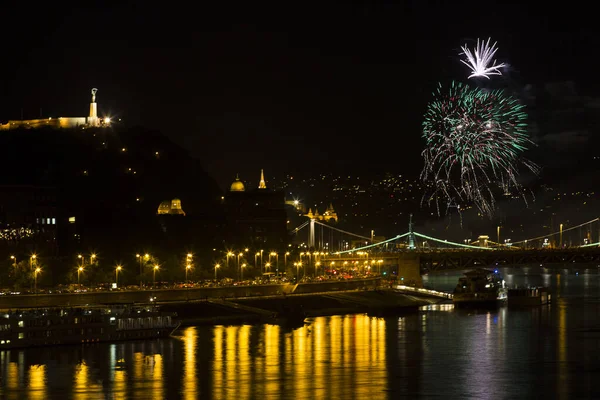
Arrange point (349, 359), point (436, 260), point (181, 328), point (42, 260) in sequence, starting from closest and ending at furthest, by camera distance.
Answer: point (349, 359) < point (181, 328) < point (42, 260) < point (436, 260)

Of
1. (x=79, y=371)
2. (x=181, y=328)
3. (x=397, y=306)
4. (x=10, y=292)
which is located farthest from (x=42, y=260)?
(x=79, y=371)

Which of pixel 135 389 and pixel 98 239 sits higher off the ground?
pixel 98 239

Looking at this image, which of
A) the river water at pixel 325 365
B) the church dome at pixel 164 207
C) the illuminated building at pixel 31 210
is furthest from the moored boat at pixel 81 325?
the church dome at pixel 164 207

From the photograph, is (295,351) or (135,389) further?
(295,351)

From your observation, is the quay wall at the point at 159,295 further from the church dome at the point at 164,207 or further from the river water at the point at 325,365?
the church dome at the point at 164,207

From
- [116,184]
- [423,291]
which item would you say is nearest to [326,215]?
[116,184]

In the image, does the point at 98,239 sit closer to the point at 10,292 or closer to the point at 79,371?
the point at 10,292
